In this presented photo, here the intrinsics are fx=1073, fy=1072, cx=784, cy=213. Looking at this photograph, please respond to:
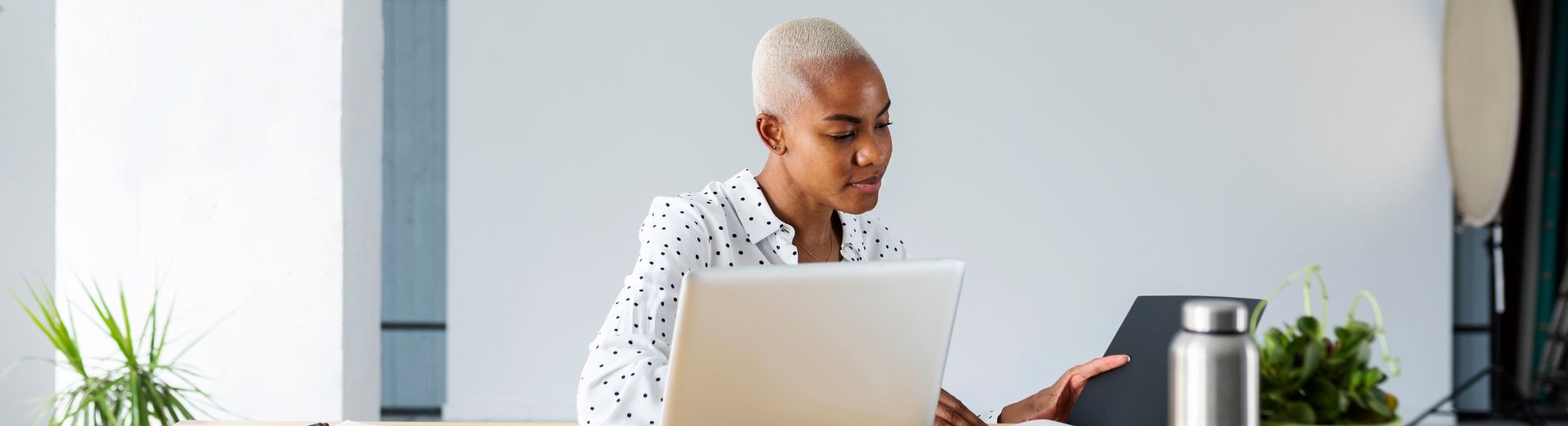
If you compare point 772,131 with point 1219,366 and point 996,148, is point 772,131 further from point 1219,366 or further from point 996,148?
point 996,148

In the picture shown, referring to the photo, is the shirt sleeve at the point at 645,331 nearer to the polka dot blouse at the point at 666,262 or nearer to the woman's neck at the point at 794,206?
the polka dot blouse at the point at 666,262

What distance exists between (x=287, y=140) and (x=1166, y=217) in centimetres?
307

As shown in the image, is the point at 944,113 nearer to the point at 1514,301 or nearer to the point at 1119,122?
the point at 1119,122

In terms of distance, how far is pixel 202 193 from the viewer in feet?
9.68

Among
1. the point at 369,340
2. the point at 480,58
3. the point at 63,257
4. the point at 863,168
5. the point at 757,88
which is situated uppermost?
the point at 480,58

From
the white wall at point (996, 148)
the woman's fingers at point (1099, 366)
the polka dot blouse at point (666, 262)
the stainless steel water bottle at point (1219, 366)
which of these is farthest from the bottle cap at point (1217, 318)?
the white wall at point (996, 148)

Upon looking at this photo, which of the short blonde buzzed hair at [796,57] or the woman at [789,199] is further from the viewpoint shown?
the short blonde buzzed hair at [796,57]

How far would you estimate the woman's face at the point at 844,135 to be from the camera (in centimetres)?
160

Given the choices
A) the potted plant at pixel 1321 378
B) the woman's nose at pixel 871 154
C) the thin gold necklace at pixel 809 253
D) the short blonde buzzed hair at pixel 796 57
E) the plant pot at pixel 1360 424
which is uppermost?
the short blonde buzzed hair at pixel 796 57

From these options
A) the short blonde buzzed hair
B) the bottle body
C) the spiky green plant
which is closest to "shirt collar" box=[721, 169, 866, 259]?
the short blonde buzzed hair

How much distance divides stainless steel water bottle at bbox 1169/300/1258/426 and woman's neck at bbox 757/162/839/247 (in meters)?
0.90

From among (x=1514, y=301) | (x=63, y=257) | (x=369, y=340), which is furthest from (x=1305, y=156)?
(x=63, y=257)
